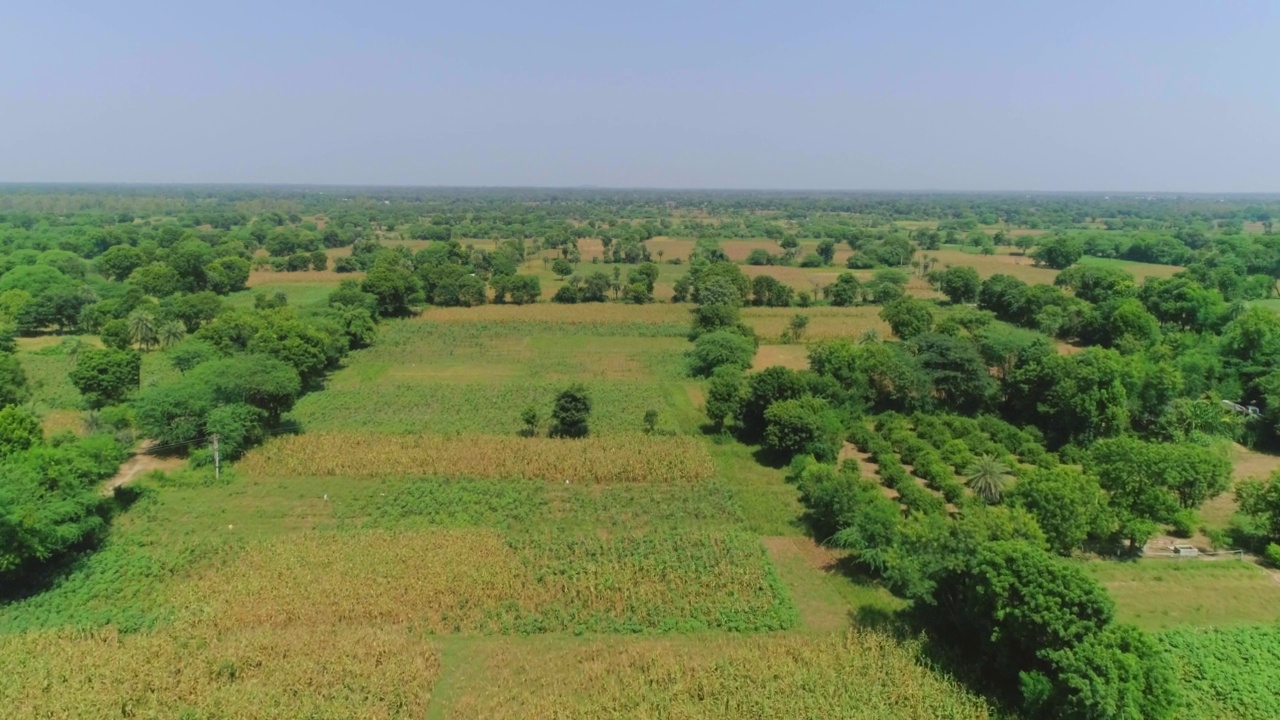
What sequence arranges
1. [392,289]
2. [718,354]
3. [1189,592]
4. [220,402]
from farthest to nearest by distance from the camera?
[392,289], [718,354], [220,402], [1189,592]

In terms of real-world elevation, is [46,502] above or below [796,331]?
below

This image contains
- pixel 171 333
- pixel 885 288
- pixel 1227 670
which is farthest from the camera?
pixel 885 288

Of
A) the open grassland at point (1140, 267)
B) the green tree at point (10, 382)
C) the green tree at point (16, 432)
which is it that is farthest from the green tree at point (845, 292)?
the green tree at point (10, 382)

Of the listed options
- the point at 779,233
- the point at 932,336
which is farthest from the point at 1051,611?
the point at 779,233

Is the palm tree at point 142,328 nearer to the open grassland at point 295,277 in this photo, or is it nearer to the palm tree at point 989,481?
the open grassland at point 295,277

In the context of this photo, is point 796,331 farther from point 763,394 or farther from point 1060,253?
point 1060,253

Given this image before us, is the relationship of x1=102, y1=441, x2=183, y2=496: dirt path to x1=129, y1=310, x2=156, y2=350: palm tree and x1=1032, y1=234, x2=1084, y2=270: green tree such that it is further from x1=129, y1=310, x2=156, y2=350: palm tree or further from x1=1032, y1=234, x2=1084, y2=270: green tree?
x1=1032, y1=234, x2=1084, y2=270: green tree

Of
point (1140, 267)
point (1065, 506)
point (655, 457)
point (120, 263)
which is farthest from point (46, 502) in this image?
point (1140, 267)
